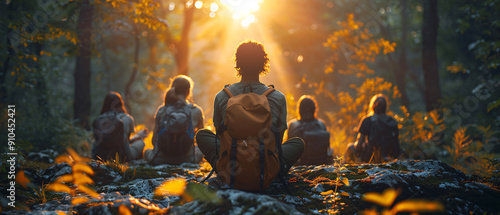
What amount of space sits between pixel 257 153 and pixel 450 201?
2.01 m

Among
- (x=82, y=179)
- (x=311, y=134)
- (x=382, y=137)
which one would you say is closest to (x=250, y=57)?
(x=82, y=179)

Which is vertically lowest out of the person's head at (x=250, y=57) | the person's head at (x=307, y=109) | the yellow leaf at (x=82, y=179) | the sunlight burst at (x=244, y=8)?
the yellow leaf at (x=82, y=179)

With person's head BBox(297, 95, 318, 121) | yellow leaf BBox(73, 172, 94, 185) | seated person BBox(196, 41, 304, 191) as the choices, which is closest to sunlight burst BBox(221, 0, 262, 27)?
person's head BBox(297, 95, 318, 121)

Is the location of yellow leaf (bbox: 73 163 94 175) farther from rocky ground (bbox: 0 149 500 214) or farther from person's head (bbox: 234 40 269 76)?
person's head (bbox: 234 40 269 76)

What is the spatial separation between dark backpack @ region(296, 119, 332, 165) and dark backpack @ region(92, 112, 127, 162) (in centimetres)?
336

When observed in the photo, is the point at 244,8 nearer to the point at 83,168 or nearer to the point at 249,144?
the point at 249,144

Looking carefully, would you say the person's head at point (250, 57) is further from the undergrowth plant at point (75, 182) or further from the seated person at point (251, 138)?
the undergrowth plant at point (75, 182)

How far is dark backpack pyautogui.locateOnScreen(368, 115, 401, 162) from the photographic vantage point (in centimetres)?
602

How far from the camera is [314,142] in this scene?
6008mm

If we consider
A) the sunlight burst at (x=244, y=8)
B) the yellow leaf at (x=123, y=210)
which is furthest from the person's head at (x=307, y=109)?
the sunlight burst at (x=244, y=8)

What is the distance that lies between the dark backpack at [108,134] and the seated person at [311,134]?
10.5 ft

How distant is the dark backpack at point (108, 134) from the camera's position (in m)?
5.78

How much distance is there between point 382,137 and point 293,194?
325 centimetres

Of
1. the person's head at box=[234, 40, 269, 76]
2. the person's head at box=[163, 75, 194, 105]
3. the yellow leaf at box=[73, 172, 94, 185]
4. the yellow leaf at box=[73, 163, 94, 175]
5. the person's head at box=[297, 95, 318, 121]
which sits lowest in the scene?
the yellow leaf at box=[73, 172, 94, 185]
